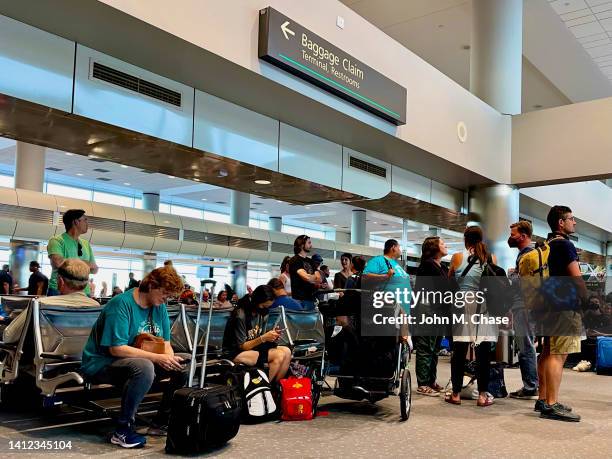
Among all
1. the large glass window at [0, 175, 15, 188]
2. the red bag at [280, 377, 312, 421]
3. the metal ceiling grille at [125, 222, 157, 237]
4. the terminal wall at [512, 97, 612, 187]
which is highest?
the large glass window at [0, 175, 15, 188]

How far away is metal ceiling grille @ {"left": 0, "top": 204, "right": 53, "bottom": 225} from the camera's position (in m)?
12.8

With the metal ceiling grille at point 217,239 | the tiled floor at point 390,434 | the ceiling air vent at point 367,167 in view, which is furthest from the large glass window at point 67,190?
the tiled floor at point 390,434

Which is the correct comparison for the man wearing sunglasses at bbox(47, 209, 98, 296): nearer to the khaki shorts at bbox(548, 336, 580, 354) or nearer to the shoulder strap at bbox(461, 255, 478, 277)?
the shoulder strap at bbox(461, 255, 478, 277)

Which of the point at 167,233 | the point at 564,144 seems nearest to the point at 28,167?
the point at 167,233

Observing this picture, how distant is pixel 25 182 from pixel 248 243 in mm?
7260

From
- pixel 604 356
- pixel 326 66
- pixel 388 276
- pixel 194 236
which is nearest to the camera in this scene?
pixel 388 276

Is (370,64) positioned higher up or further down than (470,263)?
higher up

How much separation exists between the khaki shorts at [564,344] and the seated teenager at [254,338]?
2134 mm

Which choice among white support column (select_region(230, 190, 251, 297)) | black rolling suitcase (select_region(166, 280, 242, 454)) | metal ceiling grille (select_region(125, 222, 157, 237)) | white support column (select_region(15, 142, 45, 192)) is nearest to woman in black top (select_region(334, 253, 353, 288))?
black rolling suitcase (select_region(166, 280, 242, 454))

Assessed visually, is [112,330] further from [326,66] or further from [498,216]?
[498,216]

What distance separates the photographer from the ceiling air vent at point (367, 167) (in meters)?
7.66

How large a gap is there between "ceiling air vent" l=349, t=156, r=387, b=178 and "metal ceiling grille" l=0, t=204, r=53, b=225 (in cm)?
873

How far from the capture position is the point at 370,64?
6.35 m

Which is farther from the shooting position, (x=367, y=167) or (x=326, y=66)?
(x=367, y=167)
